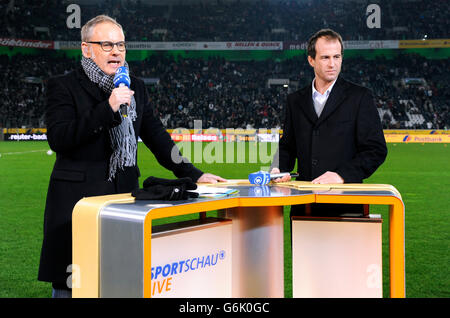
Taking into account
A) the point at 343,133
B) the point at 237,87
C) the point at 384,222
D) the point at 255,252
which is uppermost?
the point at 237,87

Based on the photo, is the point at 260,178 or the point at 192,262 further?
the point at 260,178

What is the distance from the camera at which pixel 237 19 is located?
40750 mm

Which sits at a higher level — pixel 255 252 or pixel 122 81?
pixel 122 81

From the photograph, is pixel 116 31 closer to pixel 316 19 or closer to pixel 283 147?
pixel 283 147

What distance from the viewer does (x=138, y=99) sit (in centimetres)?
299

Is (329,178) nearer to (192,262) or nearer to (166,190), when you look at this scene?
(192,262)

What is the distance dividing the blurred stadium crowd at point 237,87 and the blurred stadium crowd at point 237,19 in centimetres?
189

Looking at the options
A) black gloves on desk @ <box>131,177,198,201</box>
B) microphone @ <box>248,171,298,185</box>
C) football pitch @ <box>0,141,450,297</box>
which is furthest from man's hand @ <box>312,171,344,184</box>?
football pitch @ <box>0,141,450,297</box>

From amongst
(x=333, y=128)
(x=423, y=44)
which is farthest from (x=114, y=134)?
(x=423, y=44)

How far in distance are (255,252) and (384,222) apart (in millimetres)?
4776

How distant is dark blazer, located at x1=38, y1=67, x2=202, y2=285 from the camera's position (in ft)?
8.20

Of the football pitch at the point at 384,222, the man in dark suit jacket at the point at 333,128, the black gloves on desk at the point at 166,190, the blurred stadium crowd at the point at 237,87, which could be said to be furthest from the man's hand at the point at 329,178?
the blurred stadium crowd at the point at 237,87

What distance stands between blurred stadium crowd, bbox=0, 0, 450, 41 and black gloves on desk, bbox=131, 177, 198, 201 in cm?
3637

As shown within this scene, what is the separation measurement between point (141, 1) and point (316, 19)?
14633 millimetres
